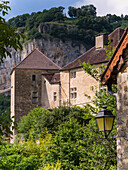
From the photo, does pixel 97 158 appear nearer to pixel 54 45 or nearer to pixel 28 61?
pixel 28 61

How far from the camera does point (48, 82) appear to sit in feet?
139

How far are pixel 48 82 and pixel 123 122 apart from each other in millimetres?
36753

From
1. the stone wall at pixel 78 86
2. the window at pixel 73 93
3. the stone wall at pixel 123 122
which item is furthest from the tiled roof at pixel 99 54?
the stone wall at pixel 123 122

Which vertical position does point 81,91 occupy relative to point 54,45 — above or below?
below

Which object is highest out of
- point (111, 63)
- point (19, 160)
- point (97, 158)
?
point (111, 63)

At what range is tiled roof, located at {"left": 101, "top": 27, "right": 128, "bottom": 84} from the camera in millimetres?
5818

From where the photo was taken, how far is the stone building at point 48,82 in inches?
1423

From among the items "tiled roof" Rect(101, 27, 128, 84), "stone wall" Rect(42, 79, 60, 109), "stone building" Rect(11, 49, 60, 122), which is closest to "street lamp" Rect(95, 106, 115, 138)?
"tiled roof" Rect(101, 27, 128, 84)

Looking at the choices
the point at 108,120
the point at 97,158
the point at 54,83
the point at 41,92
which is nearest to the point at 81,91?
the point at 54,83

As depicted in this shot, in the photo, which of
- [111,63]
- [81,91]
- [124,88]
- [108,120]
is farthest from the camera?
[81,91]

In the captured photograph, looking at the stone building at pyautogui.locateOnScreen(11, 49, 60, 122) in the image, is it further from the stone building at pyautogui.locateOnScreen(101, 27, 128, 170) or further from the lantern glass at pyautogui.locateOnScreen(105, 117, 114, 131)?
the stone building at pyautogui.locateOnScreen(101, 27, 128, 170)

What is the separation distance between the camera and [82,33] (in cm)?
10375

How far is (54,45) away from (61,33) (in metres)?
5.85

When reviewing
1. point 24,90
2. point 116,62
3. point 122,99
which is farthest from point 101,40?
point 122,99
